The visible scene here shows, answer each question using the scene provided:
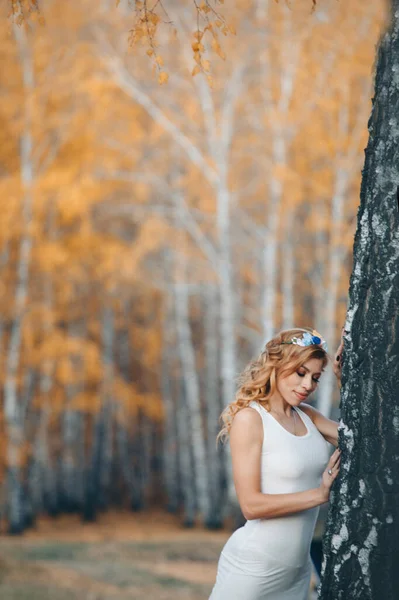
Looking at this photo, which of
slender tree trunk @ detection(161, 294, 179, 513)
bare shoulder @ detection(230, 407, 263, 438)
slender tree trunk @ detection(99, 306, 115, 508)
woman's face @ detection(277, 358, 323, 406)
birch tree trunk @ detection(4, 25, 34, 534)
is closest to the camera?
bare shoulder @ detection(230, 407, 263, 438)

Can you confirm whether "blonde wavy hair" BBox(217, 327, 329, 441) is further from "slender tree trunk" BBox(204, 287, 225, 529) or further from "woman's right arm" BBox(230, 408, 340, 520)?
"slender tree trunk" BBox(204, 287, 225, 529)

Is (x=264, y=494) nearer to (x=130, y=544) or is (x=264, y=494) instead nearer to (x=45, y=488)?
(x=130, y=544)

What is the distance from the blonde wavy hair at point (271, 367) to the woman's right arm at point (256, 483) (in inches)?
4.2

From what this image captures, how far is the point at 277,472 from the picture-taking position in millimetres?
3096

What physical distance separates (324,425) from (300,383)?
312mm

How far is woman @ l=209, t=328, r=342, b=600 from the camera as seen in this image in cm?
305

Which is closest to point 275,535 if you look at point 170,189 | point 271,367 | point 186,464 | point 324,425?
point 324,425

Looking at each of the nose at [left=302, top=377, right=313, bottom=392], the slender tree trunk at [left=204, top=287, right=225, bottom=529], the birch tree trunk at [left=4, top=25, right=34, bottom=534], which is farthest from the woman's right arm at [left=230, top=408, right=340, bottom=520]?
the slender tree trunk at [left=204, top=287, right=225, bottom=529]

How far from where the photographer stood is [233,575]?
3176mm

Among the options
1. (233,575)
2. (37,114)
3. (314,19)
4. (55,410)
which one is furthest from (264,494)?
(55,410)

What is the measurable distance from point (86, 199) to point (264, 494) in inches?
417

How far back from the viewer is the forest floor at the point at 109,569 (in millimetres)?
8586

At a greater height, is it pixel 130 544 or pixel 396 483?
pixel 396 483

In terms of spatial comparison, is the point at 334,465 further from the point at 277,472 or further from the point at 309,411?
the point at 309,411
